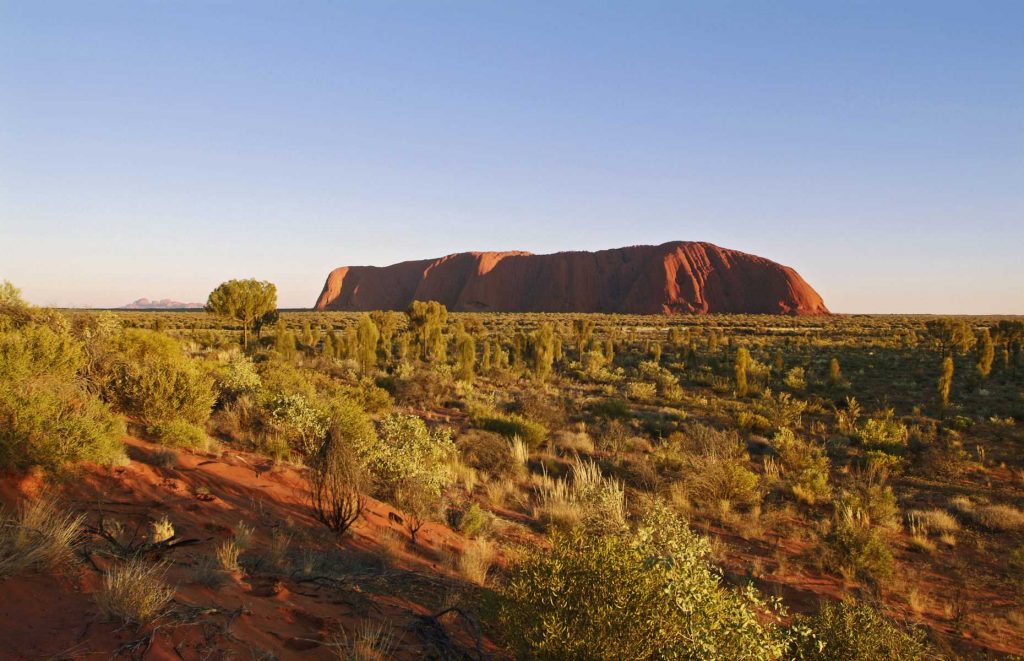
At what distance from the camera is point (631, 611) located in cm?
345

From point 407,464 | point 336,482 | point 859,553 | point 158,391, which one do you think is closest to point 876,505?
point 859,553

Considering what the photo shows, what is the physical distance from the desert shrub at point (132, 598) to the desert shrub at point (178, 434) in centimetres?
533

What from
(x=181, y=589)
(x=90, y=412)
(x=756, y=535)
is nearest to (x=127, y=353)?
(x=90, y=412)

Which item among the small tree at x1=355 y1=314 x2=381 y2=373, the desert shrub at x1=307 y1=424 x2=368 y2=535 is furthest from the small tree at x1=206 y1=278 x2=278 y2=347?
the desert shrub at x1=307 y1=424 x2=368 y2=535

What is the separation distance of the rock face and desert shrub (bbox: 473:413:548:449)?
8859 cm

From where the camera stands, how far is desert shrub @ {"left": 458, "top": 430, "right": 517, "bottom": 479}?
36.0 ft

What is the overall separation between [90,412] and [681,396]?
1801 cm

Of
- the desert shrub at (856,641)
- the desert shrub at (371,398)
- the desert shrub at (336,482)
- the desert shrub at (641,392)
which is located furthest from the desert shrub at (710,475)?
the desert shrub at (641,392)

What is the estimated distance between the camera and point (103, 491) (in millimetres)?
5930

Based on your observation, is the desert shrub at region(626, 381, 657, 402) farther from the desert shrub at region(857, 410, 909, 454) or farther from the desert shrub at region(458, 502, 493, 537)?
the desert shrub at region(458, 502, 493, 537)

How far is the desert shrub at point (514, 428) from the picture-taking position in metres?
12.8

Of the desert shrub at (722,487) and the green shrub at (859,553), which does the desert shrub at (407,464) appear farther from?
the green shrub at (859,553)

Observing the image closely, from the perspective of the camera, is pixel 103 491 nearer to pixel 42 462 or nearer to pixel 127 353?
pixel 42 462

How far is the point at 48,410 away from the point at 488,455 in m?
7.25
